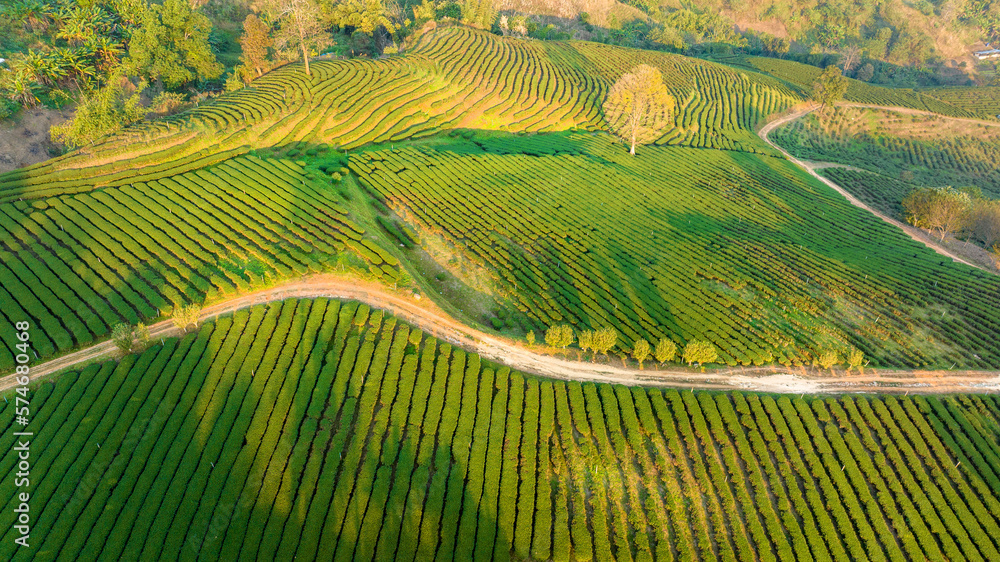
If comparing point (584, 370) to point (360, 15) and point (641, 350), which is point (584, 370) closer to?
point (641, 350)

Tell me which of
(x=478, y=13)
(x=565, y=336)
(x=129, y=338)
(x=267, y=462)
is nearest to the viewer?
(x=267, y=462)

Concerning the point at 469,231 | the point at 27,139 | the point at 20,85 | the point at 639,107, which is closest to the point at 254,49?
the point at 20,85

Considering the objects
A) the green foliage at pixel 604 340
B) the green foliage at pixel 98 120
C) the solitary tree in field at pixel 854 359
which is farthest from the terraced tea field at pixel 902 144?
the green foliage at pixel 98 120

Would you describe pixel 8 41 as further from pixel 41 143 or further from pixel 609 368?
pixel 609 368

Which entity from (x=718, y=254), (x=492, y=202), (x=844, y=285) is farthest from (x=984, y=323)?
(x=492, y=202)

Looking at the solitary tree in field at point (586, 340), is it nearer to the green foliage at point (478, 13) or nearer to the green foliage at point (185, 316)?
the green foliage at point (185, 316)
